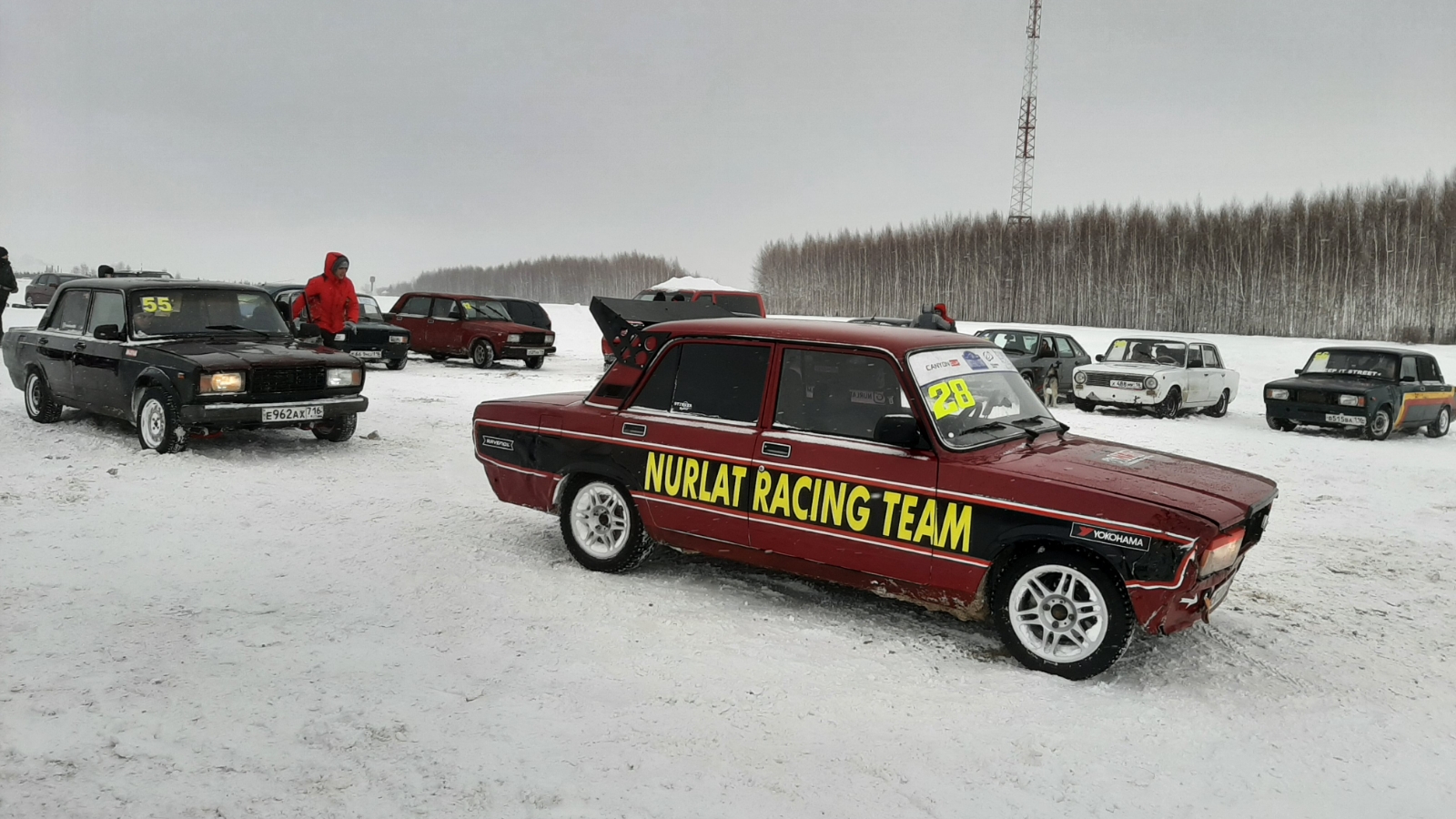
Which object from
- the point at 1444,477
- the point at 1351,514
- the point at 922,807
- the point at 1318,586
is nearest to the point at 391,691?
the point at 922,807

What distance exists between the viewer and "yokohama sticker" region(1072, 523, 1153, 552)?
3775 mm

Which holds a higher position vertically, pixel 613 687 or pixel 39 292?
pixel 39 292

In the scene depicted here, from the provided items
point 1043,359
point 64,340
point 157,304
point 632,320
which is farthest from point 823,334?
point 1043,359

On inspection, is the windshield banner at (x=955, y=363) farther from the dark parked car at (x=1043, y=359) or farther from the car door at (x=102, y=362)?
the dark parked car at (x=1043, y=359)

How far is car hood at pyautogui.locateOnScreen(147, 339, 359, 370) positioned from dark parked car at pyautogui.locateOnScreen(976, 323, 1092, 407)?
37.7 ft

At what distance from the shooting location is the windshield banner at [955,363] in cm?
453

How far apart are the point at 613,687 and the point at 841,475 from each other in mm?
1485

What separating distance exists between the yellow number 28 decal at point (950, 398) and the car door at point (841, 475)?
0.17 meters

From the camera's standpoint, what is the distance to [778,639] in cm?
446

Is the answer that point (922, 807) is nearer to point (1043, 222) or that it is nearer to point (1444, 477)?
point (1444, 477)

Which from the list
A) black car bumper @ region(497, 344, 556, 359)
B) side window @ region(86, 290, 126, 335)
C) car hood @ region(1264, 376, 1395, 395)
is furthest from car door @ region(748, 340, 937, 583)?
black car bumper @ region(497, 344, 556, 359)

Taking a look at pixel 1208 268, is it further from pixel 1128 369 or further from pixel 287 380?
pixel 287 380

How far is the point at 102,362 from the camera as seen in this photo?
895 centimetres

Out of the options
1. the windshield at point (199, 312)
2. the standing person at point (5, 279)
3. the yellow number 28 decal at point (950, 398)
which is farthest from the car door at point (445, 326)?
the yellow number 28 decal at point (950, 398)
